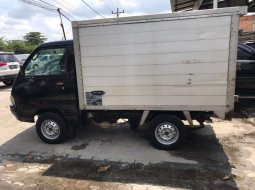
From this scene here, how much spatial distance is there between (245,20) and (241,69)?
23.5 meters

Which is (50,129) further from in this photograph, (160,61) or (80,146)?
(160,61)

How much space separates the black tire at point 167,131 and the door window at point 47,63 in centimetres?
216

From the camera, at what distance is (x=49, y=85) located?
5.89 m

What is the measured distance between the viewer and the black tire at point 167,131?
549 cm

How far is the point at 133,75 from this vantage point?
17.5ft

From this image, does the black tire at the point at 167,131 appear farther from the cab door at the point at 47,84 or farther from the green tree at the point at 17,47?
the green tree at the point at 17,47

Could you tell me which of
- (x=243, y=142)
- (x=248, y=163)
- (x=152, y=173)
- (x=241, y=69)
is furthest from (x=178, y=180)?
(x=241, y=69)

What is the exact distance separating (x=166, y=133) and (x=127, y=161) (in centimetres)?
97

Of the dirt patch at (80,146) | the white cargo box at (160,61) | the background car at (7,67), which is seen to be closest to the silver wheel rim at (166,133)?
the white cargo box at (160,61)

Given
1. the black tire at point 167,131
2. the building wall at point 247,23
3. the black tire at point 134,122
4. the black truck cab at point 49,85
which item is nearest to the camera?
the black tire at point 167,131

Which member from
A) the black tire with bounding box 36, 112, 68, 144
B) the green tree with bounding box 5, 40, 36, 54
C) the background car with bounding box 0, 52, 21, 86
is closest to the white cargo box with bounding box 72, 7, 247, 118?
the black tire with bounding box 36, 112, 68, 144

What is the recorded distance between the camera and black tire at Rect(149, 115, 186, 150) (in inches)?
216

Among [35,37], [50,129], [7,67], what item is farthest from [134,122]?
[35,37]

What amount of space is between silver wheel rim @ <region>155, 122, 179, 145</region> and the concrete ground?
0.81 ft
